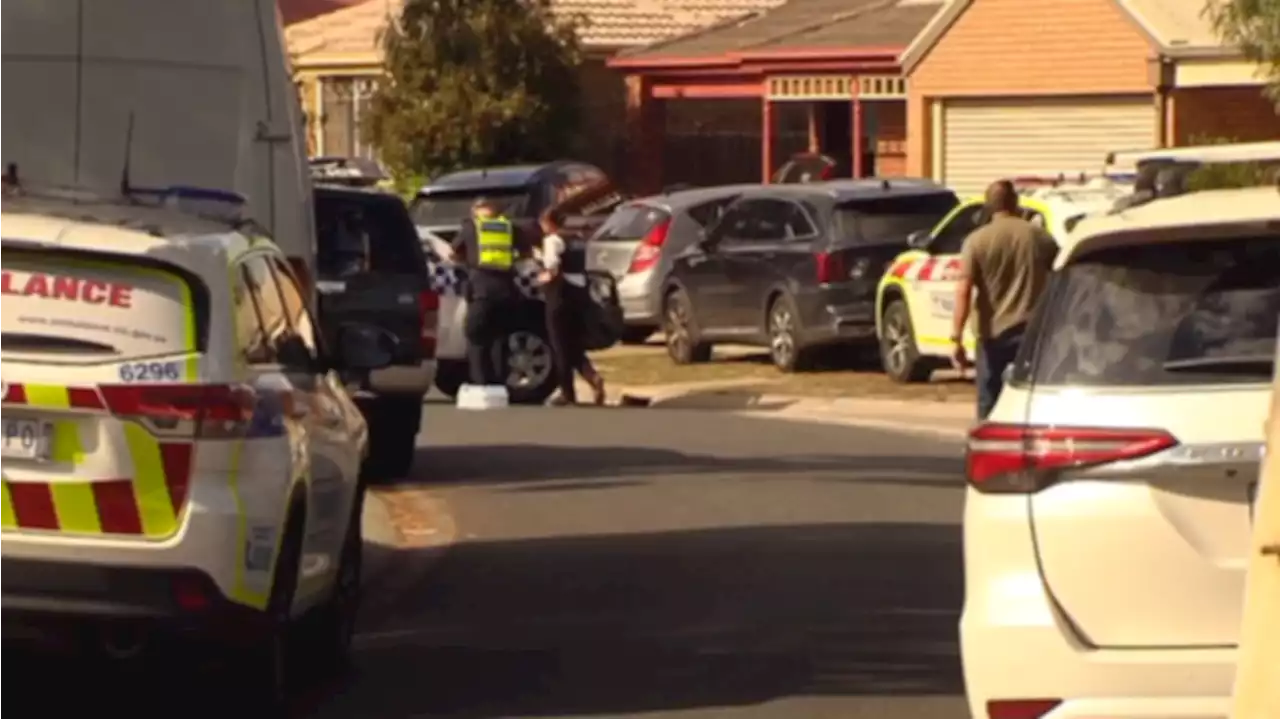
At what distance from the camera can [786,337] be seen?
27.6 metres

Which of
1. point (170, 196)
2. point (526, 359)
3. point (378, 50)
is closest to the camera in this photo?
point (170, 196)

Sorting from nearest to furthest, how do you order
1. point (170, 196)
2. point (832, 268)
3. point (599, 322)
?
point (170, 196) < point (599, 322) < point (832, 268)

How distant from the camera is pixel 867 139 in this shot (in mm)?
41406

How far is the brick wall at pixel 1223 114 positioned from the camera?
3394 centimetres

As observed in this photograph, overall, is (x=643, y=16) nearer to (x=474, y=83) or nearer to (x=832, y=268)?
(x=474, y=83)

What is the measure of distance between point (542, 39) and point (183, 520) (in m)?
32.3

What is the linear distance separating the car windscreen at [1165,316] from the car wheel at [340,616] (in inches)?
158

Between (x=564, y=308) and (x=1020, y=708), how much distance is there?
17449 mm

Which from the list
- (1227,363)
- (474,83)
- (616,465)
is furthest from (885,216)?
(1227,363)

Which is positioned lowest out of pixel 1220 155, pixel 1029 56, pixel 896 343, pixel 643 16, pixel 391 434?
pixel 391 434

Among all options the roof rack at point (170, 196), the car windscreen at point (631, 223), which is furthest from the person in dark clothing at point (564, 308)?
the roof rack at point (170, 196)

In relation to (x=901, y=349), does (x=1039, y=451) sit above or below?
above

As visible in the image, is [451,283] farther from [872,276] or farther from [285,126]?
[285,126]

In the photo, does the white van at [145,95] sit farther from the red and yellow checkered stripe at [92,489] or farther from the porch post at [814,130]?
the porch post at [814,130]
